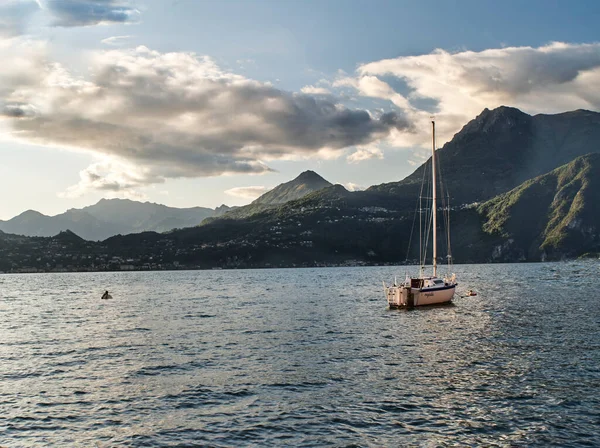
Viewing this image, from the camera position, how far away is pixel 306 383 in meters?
32.6

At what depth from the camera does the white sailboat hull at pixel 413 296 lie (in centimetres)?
7969

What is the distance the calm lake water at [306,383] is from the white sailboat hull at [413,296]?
14512mm

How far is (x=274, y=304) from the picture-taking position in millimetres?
92750

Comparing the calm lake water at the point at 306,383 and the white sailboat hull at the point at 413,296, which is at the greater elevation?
the white sailboat hull at the point at 413,296

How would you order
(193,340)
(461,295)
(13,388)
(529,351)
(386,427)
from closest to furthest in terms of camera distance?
(386,427), (13,388), (529,351), (193,340), (461,295)

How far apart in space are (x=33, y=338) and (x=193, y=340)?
18961 mm

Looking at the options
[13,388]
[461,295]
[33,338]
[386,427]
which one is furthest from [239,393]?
[461,295]

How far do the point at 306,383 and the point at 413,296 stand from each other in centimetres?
5075

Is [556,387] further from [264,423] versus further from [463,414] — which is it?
[264,423]

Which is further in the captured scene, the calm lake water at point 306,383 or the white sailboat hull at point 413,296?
the white sailboat hull at point 413,296

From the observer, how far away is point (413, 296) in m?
80.3

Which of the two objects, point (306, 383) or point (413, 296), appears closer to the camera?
point (306, 383)

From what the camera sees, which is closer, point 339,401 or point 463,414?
point 463,414

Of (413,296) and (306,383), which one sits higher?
(413,296)
